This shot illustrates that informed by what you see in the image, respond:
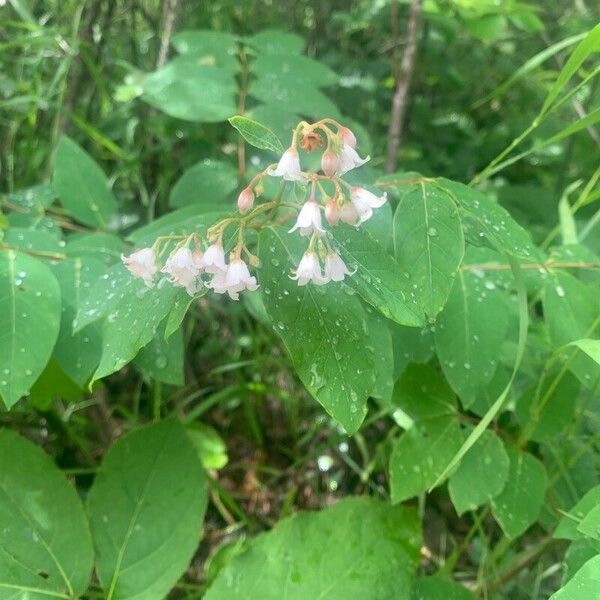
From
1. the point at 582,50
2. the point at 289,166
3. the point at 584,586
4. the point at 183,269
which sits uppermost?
the point at 582,50

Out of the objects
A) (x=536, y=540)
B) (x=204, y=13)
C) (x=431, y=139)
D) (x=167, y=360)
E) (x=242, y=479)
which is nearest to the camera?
(x=167, y=360)

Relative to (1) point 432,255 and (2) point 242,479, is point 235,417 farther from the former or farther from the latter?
(1) point 432,255

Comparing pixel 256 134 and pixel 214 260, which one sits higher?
pixel 256 134

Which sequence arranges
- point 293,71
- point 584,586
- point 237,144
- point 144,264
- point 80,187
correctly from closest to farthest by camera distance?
point 584,586
point 144,264
point 80,187
point 293,71
point 237,144

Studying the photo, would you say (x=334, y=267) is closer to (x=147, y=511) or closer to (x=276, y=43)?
(x=147, y=511)

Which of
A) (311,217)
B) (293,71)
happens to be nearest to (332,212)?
(311,217)

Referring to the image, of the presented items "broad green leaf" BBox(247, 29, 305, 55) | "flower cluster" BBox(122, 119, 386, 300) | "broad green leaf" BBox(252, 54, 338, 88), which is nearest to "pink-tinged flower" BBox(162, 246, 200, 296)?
"flower cluster" BBox(122, 119, 386, 300)

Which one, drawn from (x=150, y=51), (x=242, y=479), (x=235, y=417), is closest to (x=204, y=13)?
(x=150, y=51)
